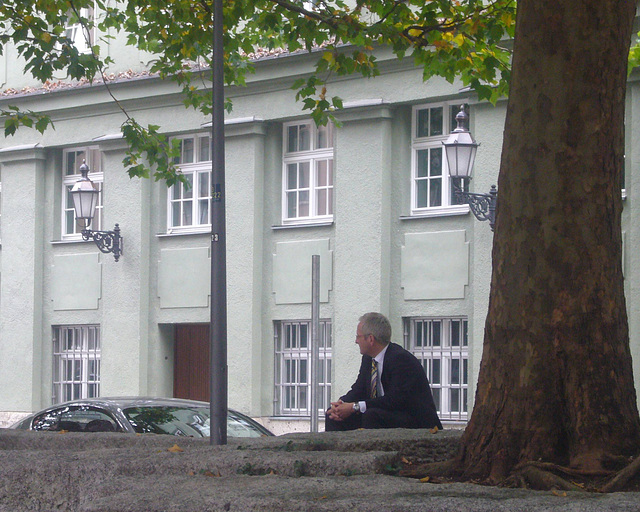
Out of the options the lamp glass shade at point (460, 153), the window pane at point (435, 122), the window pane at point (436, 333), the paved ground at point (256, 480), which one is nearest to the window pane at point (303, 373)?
the window pane at point (436, 333)

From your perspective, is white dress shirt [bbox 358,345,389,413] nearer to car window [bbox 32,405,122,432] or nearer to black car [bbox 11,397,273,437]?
black car [bbox 11,397,273,437]

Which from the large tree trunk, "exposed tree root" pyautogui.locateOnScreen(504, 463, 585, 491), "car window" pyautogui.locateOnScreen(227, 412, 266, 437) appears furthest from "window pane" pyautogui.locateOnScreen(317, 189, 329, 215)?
"exposed tree root" pyautogui.locateOnScreen(504, 463, 585, 491)

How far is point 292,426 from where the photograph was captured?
22.3 meters

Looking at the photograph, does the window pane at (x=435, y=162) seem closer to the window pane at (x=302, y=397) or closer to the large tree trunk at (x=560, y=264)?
the window pane at (x=302, y=397)

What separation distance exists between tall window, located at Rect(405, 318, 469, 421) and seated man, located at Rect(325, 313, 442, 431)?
10.6 m

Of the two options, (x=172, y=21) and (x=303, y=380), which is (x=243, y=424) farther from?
(x=303, y=380)

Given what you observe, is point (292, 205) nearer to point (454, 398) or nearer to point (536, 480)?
point (454, 398)

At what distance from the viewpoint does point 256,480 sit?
531 cm

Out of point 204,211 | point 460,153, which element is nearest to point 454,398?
point 460,153

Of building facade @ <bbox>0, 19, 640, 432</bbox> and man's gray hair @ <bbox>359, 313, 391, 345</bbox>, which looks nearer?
man's gray hair @ <bbox>359, 313, 391, 345</bbox>

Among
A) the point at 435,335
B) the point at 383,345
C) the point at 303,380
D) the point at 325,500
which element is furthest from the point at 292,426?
the point at 325,500

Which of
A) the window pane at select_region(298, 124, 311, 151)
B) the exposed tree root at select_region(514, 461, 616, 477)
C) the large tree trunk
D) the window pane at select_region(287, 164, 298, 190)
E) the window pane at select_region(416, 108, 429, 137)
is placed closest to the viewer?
the exposed tree root at select_region(514, 461, 616, 477)

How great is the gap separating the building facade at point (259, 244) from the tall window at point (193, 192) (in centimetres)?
4

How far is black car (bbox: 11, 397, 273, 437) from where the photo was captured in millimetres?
11945
